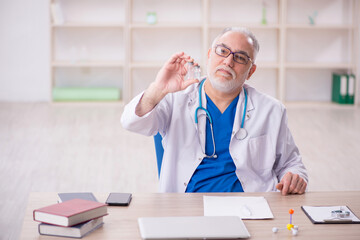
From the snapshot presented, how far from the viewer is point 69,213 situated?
5.60ft

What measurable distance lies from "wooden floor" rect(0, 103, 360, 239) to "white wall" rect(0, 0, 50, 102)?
0.28 m

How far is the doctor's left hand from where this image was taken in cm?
214

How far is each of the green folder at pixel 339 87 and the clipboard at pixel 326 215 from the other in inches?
194

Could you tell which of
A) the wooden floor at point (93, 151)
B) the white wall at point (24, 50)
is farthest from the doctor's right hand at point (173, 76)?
the white wall at point (24, 50)

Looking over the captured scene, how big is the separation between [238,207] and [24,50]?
209 inches

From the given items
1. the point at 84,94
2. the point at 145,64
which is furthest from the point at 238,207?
the point at 84,94

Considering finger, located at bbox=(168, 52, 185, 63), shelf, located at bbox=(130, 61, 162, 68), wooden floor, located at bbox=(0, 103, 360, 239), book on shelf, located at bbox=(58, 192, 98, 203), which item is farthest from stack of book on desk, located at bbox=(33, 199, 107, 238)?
shelf, located at bbox=(130, 61, 162, 68)

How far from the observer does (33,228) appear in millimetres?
1765

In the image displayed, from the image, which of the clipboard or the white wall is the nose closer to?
the clipboard

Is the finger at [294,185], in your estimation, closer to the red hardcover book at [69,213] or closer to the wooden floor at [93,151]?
the red hardcover book at [69,213]

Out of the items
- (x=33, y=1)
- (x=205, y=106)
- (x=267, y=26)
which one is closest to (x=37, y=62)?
(x=33, y=1)

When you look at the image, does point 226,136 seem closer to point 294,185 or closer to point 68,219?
point 294,185

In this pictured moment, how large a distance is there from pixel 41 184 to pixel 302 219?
243 centimetres

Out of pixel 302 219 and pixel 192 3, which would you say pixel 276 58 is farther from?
pixel 302 219
